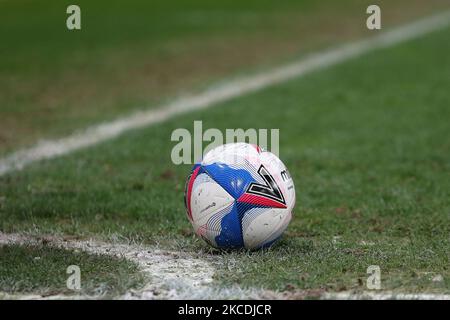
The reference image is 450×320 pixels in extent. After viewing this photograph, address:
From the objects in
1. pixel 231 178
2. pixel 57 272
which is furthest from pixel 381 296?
pixel 57 272

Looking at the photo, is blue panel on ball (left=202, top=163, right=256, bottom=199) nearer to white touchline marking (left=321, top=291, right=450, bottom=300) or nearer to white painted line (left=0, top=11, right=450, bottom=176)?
white touchline marking (left=321, top=291, right=450, bottom=300)

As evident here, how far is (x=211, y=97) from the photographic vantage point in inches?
667

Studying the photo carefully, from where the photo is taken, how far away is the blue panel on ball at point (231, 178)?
717 centimetres

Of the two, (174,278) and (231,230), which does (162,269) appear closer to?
(174,278)

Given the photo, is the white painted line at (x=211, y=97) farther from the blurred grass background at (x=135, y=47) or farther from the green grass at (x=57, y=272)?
the green grass at (x=57, y=272)

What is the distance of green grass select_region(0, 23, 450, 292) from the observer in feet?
22.9

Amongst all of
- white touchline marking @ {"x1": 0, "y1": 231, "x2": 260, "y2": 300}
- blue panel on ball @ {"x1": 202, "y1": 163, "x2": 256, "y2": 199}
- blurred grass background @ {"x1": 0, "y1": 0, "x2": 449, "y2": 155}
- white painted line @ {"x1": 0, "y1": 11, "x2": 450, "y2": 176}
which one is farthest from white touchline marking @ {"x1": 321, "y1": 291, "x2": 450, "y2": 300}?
blurred grass background @ {"x1": 0, "y1": 0, "x2": 449, "y2": 155}

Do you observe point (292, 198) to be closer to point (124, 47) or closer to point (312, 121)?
point (312, 121)

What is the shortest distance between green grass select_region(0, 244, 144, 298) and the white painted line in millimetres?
3905

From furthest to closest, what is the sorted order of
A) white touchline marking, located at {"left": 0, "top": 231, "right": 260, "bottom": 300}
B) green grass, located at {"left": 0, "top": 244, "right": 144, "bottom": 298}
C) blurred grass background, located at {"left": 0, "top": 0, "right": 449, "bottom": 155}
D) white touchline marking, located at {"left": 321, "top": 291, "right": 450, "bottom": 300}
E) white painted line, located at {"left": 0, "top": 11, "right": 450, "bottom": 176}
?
blurred grass background, located at {"left": 0, "top": 0, "right": 449, "bottom": 155} → white painted line, located at {"left": 0, "top": 11, "right": 450, "bottom": 176} → green grass, located at {"left": 0, "top": 244, "right": 144, "bottom": 298} → white touchline marking, located at {"left": 0, "top": 231, "right": 260, "bottom": 300} → white touchline marking, located at {"left": 321, "top": 291, "right": 450, "bottom": 300}

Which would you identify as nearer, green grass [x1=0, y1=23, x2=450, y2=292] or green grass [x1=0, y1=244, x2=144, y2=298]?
green grass [x1=0, y1=244, x2=144, y2=298]

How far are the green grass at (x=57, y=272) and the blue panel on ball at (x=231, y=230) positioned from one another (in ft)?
2.56

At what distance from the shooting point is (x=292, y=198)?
7430 millimetres
